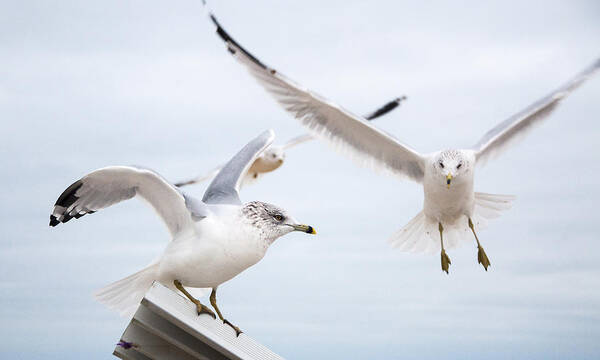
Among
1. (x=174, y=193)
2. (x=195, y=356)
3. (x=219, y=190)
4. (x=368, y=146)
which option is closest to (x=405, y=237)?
(x=368, y=146)

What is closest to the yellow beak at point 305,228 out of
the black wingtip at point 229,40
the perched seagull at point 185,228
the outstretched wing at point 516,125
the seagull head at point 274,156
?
the perched seagull at point 185,228

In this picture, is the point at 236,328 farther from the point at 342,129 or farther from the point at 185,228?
the point at 342,129

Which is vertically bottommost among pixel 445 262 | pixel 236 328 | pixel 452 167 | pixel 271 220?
pixel 236 328

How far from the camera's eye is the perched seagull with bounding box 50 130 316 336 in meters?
4.02

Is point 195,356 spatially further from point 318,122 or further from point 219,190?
point 318,122

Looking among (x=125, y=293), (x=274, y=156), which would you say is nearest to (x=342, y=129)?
(x=125, y=293)

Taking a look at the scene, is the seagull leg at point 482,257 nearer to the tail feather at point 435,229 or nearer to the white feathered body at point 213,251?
the tail feather at point 435,229

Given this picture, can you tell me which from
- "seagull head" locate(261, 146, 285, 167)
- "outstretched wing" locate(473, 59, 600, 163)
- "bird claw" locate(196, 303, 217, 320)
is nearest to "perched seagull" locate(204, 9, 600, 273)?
"outstretched wing" locate(473, 59, 600, 163)

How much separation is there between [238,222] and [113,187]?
0.78 meters

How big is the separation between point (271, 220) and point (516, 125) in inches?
126

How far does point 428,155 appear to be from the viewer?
6.44 meters

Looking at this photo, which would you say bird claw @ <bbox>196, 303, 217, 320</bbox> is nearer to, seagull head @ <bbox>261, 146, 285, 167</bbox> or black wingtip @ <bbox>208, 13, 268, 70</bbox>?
black wingtip @ <bbox>208, 13, 268, 70</bbox>

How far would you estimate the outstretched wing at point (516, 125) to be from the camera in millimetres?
6496

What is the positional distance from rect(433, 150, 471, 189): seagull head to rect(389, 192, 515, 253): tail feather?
0.81 metres
